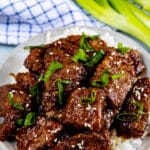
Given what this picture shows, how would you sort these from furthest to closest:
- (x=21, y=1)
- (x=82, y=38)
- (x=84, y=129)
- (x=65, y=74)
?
(x=21, y=1), (x=82, y=38), (x=65, y=74), (x=84, y=129)

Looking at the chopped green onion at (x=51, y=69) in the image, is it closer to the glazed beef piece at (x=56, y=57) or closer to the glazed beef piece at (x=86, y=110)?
the glazed beef piece at (x=56, y=57)

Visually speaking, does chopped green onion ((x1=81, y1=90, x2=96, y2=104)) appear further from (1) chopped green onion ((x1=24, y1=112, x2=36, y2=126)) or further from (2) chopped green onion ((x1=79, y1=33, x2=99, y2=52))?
(2) chopped green onion ((x1=79, y1=33, x2=99, y2=52))

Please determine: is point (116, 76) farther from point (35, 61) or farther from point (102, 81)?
point (35, 61)

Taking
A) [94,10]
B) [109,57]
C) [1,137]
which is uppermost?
[94,10]

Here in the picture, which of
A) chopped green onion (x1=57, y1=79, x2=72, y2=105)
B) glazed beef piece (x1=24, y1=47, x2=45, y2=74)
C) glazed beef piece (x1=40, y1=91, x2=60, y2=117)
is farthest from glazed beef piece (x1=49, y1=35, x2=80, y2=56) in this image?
glazed beef piece (x1=40, y1=91, x2=60, y2=117)

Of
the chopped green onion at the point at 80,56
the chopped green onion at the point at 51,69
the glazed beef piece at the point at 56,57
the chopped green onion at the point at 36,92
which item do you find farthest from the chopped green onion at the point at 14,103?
the chopped green onion at the point at 80,56

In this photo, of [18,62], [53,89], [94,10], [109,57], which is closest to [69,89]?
[53,89]

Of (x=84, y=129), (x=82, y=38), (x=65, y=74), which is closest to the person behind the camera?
(x=84, y=129)

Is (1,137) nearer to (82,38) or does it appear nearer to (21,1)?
(82,38)
